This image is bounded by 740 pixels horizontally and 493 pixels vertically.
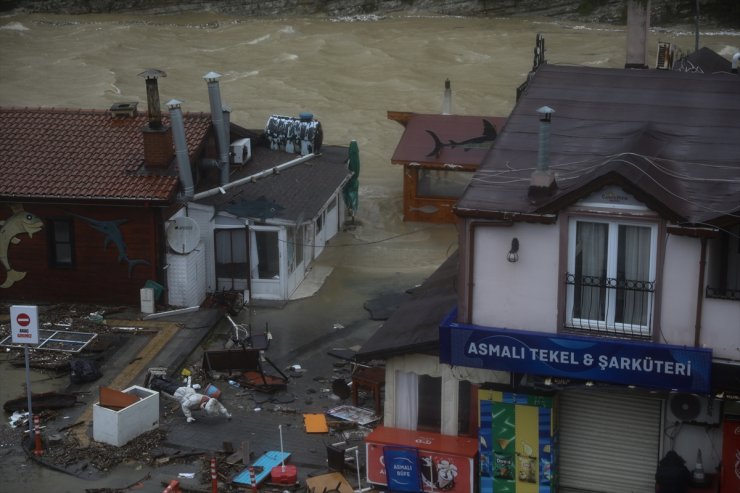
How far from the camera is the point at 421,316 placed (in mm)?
20188

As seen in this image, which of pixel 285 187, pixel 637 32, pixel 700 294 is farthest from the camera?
pixel 285 187

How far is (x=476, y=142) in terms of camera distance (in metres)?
35.8

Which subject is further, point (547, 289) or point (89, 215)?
point (89, 215)

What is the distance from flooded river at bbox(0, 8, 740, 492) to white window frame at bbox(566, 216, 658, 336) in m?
17.8

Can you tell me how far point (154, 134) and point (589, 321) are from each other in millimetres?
13600

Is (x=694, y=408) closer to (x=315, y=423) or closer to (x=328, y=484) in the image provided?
(x=328, y=484)

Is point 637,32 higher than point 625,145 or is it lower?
higher

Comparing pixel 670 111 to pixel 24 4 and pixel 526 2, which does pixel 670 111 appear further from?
pixel 24 4

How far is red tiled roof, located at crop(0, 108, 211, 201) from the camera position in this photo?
1075 inches

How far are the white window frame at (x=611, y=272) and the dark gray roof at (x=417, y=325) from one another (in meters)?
2.36

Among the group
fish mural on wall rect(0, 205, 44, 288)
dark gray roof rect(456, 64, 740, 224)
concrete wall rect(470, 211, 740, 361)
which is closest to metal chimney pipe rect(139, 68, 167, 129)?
fish mural on wall rect(0, 205, 44, 288)

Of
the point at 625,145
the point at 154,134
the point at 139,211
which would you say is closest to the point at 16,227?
Result: the point at 139,211

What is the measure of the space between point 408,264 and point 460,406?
13.2 m

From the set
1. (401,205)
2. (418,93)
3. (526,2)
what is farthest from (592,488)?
(526,2)
